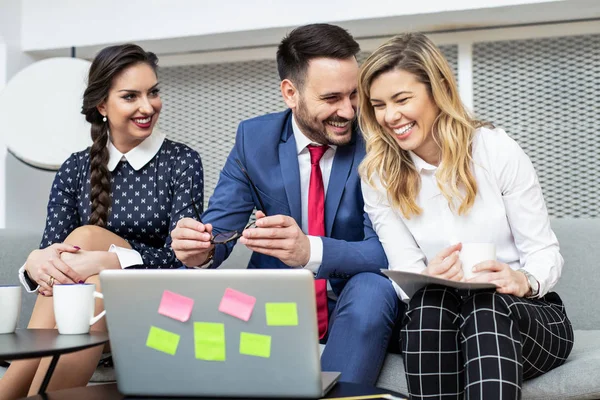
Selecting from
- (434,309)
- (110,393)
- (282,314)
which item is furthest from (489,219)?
(110,393)

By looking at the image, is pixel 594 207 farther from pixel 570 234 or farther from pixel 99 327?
pixel 99 327

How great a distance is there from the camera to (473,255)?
1453mm

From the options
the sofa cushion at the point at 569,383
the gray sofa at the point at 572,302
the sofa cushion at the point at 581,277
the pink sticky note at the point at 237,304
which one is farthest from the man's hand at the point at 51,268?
the sofa cushion at the point at 581,277

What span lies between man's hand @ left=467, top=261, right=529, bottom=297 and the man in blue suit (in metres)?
0.28

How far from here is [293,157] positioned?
6.46 ft

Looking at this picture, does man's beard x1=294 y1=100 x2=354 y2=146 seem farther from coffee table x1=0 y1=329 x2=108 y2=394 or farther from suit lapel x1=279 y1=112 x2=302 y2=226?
coffee table x1=0 y1=329 x2=108 y2=394

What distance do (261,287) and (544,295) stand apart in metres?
0.78

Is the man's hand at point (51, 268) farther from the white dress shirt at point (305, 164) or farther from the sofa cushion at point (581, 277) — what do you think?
the sofa cushion at point (581, 277)

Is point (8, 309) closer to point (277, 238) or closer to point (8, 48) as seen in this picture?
point (277, 238)

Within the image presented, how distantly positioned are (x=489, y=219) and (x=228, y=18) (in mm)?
1279

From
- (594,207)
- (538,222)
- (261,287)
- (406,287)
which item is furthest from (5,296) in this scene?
(594,207)

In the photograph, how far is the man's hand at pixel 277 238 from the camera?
1.62 meters

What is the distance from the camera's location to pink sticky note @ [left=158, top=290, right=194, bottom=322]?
1.16m

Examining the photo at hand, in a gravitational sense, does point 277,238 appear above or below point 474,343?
above
